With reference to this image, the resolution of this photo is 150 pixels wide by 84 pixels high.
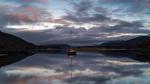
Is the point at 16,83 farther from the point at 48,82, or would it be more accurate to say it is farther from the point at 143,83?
the point at 143,83

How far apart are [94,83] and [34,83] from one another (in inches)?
239

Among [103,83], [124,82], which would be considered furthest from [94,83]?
[124,82]

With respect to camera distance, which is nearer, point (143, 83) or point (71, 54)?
point (143, 83)

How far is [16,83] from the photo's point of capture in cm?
3591

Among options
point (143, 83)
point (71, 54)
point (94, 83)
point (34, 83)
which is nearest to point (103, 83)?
point (94, 83)

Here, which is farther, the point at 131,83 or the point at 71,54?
the point at 71,54

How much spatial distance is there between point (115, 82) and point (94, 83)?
8.08ft

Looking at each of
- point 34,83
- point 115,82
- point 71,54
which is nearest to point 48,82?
point 34,83

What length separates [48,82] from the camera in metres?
37.4

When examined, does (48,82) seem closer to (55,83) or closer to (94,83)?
(55,83)

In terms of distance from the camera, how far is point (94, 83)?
36.2m

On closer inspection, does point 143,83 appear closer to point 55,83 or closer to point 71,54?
point 55,83

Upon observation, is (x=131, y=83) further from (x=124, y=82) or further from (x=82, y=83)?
(x=82, y=83)

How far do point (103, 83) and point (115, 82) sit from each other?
1876 mm
